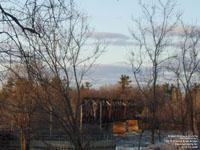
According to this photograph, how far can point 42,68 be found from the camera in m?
5.60

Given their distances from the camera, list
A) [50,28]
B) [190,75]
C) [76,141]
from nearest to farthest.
A: [76,141] < [50,28] < [190,75]

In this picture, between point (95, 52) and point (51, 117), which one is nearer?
point (51, 117)

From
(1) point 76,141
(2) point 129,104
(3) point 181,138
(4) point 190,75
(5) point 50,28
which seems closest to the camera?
(1) point 76,141

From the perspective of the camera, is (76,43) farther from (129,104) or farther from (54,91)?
(129,104)

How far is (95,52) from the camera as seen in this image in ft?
22.6

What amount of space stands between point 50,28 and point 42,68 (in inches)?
31.6

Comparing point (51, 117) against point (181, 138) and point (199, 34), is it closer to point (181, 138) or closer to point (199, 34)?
point (181, 138)

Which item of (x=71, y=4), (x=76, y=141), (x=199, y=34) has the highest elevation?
(x=199, y=34)

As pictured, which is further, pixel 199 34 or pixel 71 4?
pixel 199 34

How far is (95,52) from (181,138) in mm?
7218

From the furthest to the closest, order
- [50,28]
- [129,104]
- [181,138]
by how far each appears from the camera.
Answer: [129,104], [181,138], [50,28]

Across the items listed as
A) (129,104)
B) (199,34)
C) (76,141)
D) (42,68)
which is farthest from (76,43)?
(129,104)

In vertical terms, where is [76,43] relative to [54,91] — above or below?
above

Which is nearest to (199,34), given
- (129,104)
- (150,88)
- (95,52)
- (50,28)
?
(150,88)
